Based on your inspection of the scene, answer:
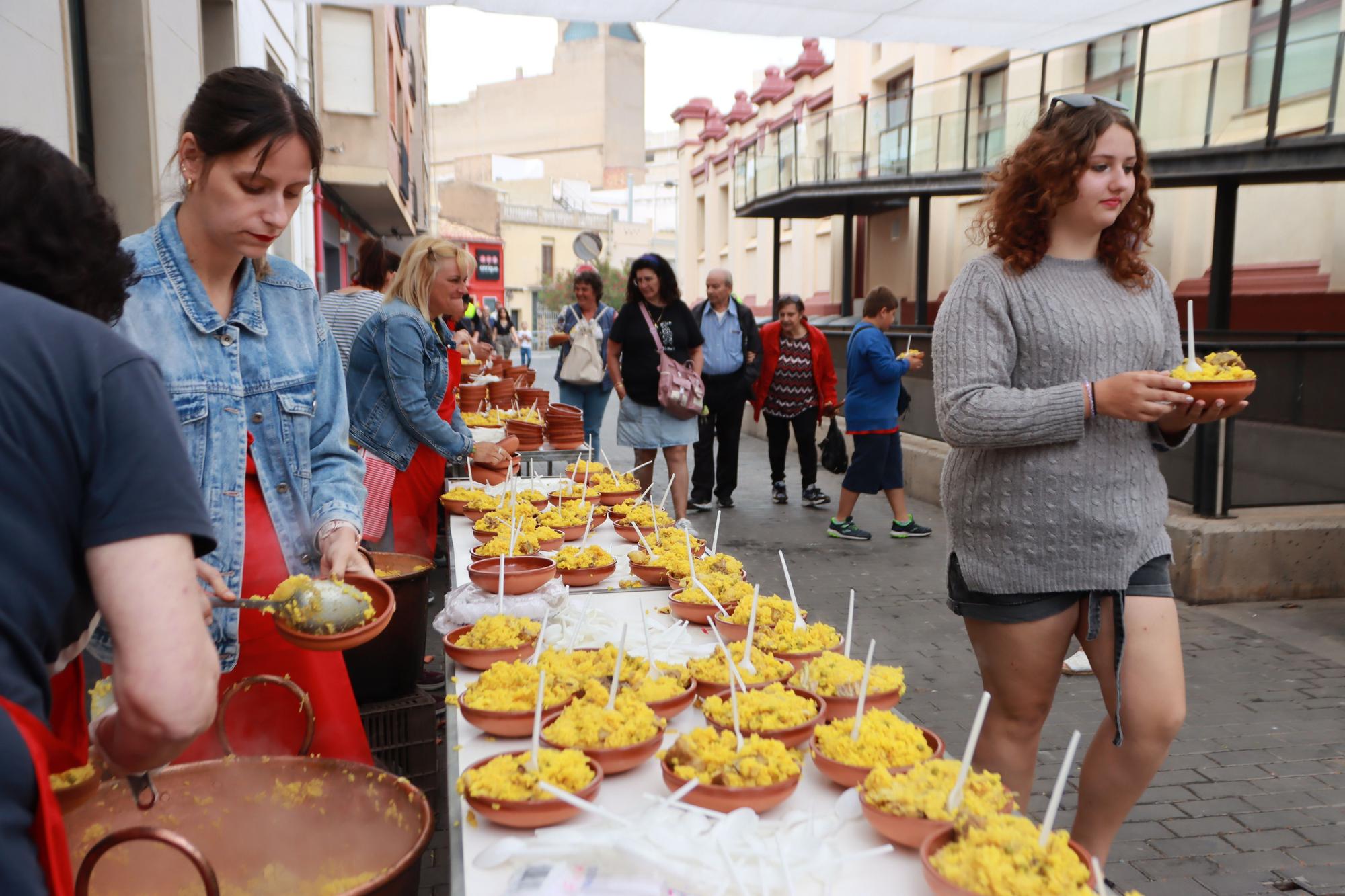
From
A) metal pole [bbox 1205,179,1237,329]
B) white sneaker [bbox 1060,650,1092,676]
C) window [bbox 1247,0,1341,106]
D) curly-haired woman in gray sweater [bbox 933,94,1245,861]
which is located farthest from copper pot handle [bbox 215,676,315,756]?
metal pole [bbox 1205,179,1237,329]

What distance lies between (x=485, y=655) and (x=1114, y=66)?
10.8 meters

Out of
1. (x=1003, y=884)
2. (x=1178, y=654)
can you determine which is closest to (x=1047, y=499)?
(x=1178, y=654)

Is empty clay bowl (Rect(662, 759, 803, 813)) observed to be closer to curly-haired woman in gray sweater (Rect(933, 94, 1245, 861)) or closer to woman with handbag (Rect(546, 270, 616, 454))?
curly-haired woman in gray sweater (Rect(933, 94, 1245, 861))

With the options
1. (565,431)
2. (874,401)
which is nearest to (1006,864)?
(565,431)

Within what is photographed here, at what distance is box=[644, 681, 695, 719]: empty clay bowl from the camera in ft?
6.19

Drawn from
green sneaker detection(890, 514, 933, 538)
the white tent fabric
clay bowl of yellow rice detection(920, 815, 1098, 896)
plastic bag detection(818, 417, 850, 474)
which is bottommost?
green sneaker detection(890, 514, 933, 538)

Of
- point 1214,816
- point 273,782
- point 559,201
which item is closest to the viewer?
point 273,782

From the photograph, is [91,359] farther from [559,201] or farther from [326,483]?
[559,201]

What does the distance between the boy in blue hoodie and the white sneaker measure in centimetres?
279

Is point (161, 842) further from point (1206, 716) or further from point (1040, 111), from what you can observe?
point (1040, 111)

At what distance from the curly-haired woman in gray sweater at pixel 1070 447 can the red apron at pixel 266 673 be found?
1.54 metres

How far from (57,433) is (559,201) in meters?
64.9

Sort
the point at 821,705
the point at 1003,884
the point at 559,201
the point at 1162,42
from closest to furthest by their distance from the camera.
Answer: the point at 1003,884
the point at 821,705
the point at 1162,42
the point at 559,201

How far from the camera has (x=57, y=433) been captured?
0.96 metres
